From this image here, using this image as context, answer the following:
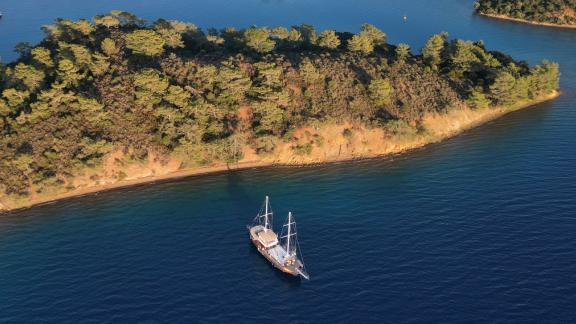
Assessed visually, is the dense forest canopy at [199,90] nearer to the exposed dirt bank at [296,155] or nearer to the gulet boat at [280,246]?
the exposed dirt bank at [296,155]

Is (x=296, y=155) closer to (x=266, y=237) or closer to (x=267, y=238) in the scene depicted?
(x=266, y=237)

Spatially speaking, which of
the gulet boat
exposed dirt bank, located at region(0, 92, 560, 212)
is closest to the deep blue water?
the gulet boat

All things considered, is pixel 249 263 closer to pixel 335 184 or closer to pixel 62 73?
pixel 335 184

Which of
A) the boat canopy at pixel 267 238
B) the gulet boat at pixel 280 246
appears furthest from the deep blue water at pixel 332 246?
the boat canopy at pixel 267 238

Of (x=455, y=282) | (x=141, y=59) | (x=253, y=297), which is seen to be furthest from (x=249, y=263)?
(x=141, y=59)

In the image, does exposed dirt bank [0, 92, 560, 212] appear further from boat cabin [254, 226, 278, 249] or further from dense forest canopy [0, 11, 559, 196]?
boat cabin [254, 226, 278, 249]

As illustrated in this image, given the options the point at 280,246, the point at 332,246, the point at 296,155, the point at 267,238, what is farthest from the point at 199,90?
the point at 332,246
